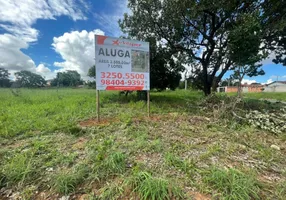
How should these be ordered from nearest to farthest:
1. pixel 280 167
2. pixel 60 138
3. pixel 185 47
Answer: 1. pixel 280 167
2. pixel 60 138
3. pixel 185 47

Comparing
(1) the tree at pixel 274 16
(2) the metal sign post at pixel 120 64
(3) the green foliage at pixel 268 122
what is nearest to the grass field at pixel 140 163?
(3) the green foliage at pixel 268 122

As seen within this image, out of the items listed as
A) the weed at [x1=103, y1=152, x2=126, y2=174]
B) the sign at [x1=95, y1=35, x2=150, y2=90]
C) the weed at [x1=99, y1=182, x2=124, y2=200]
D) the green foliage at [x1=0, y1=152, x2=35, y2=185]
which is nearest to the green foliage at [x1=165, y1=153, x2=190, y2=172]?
the weed at [x1=103, y1=152, x2=126, y2=174]

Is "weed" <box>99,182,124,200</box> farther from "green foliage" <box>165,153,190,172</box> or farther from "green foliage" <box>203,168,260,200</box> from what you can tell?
"green foliage" <box>203,168,260,200</box>

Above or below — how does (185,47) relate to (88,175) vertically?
above

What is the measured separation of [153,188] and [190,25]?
8.12 m

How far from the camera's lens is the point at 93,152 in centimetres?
251

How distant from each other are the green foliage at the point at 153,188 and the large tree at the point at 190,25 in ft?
20.6

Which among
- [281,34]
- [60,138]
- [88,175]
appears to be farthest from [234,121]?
[281,34]

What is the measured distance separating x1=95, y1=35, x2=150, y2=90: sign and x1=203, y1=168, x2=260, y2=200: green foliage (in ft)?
10.8

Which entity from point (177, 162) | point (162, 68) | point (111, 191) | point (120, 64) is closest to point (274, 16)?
point (162, 68)

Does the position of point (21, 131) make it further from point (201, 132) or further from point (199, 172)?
point (201, 132)

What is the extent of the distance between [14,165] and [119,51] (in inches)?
134

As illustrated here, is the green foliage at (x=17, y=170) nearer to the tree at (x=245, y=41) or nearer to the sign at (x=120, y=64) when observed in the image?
the sign at (x=120, y=64)

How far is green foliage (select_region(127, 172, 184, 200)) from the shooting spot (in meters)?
1.59
